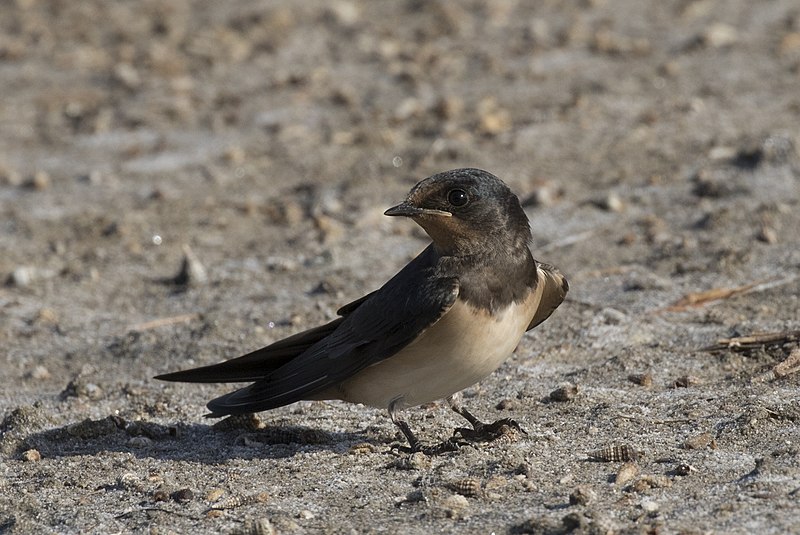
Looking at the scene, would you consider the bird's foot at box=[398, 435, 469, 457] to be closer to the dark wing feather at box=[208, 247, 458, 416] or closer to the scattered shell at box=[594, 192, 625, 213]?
the dark wing feather at box=[208, 247, 458, 416]

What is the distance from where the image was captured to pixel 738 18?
32.9ft

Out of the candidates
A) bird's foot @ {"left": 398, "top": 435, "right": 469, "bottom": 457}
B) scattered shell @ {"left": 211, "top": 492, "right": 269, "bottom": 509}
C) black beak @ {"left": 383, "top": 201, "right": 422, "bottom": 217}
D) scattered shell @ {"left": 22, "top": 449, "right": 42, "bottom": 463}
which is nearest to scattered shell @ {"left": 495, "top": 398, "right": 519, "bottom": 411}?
bird's foot @ {"left": 398, "top": 435, "right": 469, "bottom": 457}

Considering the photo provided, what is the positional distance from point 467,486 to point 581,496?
0.39 meters

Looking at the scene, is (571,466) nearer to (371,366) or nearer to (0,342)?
(371,366)

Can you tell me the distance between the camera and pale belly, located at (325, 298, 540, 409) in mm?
4348

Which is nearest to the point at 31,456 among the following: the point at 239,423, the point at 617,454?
the point at 239,423

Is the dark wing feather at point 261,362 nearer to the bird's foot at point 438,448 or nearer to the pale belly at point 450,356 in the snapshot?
the pale belly at point 450,356

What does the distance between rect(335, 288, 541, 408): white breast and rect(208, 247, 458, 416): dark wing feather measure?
0.14ft

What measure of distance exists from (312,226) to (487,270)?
2938mm

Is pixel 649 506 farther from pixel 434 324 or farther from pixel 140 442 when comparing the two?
pixel 140 442

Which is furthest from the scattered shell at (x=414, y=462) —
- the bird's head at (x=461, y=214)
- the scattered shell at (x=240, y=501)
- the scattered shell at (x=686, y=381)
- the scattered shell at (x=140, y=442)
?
the scattered shell at (x=686, y=381)

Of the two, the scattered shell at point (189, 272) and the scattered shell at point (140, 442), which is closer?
the scattered shell at point (140, 442)

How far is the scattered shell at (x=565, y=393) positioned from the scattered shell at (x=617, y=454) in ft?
1.97

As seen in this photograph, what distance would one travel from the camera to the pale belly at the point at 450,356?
4.35 metres
